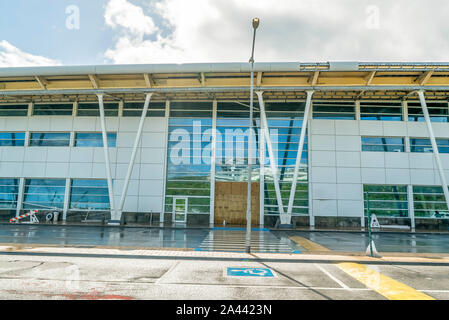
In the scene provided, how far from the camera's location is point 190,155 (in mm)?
25344

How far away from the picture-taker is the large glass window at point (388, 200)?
2439 centimetres

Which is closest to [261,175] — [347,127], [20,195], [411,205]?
[347,127]

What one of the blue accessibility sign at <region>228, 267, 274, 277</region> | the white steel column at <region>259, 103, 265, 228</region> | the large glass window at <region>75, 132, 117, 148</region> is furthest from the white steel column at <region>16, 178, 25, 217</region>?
the blue accessibility sign at <region>228, 267, 274, 277</region>

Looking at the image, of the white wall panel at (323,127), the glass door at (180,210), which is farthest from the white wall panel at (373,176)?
the glass door at (180,210)

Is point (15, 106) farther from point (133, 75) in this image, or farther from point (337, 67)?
point (337, 67)

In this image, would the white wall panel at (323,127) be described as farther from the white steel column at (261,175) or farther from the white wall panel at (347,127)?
the white steel column at (261,175)

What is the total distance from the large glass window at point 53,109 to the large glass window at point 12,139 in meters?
2.63

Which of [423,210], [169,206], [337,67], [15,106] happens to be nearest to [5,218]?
[15,106]

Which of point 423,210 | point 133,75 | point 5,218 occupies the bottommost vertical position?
point 5,218

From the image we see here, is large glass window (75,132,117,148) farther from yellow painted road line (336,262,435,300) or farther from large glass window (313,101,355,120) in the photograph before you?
yellow painted road line (336,262,435,300)

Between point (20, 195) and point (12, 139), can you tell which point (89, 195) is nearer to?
point (20, 195)

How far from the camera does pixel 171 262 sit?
9875 mm

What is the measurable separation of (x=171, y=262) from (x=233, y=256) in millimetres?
2448
